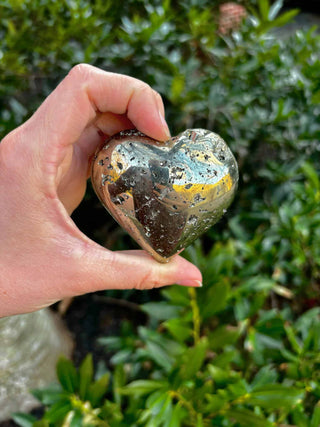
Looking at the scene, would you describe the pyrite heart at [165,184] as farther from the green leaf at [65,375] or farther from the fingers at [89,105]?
the green leaf at [65,375]

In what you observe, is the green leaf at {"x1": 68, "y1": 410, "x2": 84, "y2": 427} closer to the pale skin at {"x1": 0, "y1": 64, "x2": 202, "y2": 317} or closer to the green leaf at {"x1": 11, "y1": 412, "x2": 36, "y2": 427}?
the green leaf at {"x1": 11, "y1": 412, "x2": 36, "y2": 427}

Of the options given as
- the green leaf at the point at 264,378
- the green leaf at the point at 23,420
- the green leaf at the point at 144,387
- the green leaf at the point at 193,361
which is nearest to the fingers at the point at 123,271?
the green leaf at the point at 193,361

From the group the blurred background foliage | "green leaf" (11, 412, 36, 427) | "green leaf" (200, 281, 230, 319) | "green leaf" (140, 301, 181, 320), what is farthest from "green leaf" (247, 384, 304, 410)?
"green leaf" (11, 412, 36, 427)

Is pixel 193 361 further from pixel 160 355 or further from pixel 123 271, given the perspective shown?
pixel 123 271

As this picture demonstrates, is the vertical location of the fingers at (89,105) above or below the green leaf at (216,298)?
above

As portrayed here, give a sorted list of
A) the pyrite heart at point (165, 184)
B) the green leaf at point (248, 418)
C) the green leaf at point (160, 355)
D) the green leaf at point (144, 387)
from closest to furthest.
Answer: the pyrite heart at point (165, 184) < the green leaf at point (248, 418) < the green leaf at point (144, 387) < the green leaf at point (160, 355)

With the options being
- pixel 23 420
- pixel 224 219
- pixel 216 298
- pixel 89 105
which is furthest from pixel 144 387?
pixel 224 219
